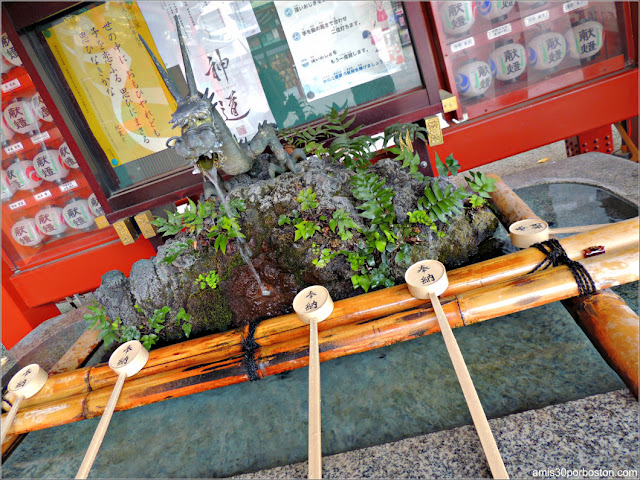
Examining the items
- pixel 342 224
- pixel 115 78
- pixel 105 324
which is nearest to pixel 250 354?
pixel 342 224

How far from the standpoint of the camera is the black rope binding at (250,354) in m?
2.26

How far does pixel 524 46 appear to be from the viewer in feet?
12.7

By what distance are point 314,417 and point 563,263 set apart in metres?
1.69

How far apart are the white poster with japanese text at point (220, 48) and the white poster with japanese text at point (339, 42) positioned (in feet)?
1.44

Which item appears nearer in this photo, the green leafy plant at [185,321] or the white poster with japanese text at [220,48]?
the green leafy plant at [185,321]

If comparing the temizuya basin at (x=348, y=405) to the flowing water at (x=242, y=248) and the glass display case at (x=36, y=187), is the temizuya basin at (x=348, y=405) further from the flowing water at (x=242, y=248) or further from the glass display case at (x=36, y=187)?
the glass display case at (x=36, y=187)

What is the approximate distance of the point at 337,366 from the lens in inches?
92.8

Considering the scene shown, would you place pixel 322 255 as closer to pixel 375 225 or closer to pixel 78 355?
pixel 375 225

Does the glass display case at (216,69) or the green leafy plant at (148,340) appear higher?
the glass display case at (216,69)

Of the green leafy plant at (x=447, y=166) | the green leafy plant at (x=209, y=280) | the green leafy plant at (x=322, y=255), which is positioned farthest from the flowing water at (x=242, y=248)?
the green leafy plant at (x=447, y=166)

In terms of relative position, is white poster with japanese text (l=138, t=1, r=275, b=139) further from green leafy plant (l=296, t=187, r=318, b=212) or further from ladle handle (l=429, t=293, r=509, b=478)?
ladle handle (l=429, t=293, r=509, b=478)

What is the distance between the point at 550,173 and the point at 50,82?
5.14 metres

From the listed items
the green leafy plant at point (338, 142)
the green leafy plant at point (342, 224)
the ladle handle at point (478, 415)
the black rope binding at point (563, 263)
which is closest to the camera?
the ladle handle at point (478, 415)

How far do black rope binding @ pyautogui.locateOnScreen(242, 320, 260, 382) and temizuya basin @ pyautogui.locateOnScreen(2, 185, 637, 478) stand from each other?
0.17m
